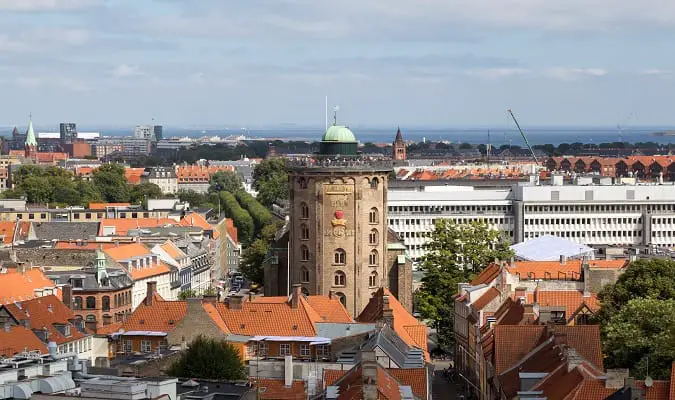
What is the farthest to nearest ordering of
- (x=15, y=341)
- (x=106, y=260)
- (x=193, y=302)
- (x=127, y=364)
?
(x=106, y=260), (x=193, y=302), (x=15, y=341), (x=127, y=364)

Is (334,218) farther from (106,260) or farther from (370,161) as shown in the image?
(106,260)

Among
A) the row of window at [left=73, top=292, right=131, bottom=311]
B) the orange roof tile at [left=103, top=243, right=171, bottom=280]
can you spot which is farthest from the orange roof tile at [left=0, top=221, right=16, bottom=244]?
the row of window at [left=73, top=292, right=131, bottom=311]

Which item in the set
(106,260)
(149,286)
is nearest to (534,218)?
(106,260)

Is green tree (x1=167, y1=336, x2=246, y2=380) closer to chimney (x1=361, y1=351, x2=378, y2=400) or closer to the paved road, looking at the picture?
chimney (x1=361, y1=351, x2=378, y2=400)

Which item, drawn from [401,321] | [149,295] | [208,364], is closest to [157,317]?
[149,295]

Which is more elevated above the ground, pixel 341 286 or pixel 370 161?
pixel 370 161

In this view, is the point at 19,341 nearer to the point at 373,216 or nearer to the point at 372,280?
the point at 372,280
